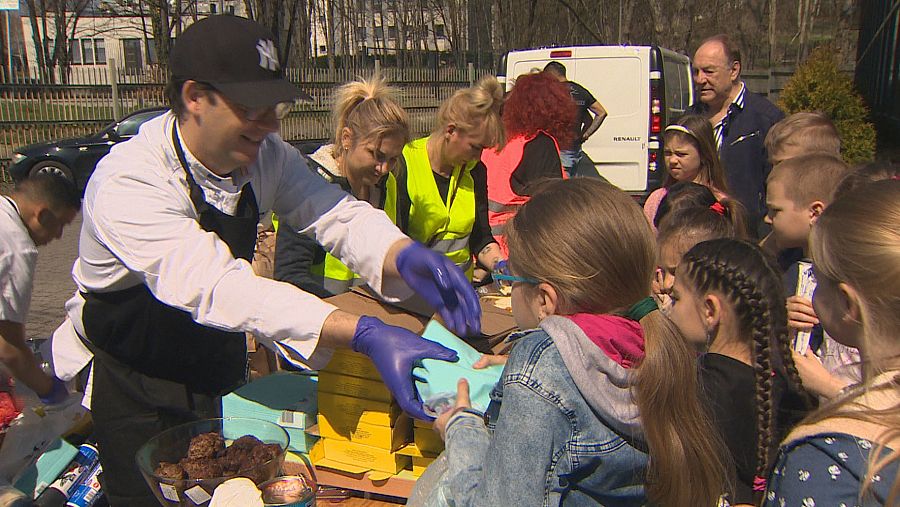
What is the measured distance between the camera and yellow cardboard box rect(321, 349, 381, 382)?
2.00m

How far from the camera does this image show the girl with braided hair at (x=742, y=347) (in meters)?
2.04

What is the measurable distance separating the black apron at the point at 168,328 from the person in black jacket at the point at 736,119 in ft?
11.1

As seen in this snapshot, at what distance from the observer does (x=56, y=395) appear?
2.41 m

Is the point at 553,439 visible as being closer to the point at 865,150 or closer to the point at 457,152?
the point at 457,152

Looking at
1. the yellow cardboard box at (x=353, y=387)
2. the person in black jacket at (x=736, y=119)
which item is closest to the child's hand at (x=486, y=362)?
the yellow cardboard box at (x=353, y=387)

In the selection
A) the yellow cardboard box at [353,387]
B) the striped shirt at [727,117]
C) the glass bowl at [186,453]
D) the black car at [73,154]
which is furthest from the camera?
the black car at [73,154]

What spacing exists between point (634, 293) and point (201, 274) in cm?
90

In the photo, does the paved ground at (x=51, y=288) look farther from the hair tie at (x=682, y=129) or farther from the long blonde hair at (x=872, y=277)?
the long blonde hair at (x=872, y=277)

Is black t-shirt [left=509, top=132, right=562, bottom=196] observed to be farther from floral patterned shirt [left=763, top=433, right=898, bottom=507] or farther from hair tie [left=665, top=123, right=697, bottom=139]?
floral patterned shirt [left=763, top=433, right=898, bottom=507]

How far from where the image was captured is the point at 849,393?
143cm

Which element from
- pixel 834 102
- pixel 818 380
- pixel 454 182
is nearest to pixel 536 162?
pixel 454 182

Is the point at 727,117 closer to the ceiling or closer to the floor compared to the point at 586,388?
closer to the ceiling

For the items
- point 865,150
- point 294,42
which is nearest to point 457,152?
point 865,150

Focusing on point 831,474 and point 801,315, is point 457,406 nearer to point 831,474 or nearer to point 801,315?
point 831,474
